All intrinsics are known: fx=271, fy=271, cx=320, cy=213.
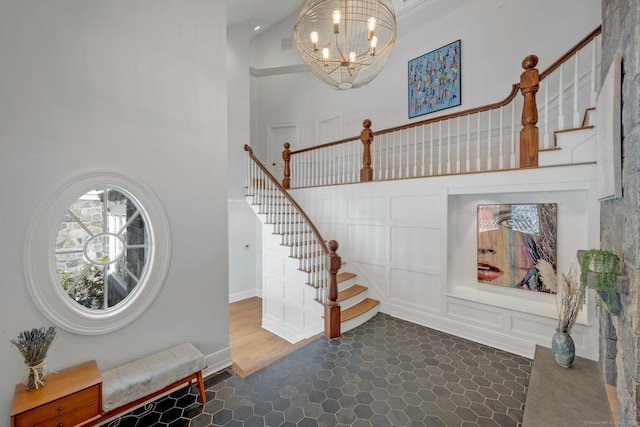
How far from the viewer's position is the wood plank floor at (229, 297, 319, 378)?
166 inches

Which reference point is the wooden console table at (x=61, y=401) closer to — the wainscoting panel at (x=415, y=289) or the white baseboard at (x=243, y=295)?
the wainscoting panel at (x=415, y=289)

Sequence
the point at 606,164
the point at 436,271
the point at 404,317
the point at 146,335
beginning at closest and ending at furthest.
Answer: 1. the point at 606,164
2. the point at 146,335
3. the point at 436,271
4. the point at 404,317

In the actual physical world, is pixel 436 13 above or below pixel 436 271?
above

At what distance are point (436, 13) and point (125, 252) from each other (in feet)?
19.6

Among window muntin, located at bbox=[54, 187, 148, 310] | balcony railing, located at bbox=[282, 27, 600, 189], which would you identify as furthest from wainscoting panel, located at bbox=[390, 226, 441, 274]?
window muntin, located at bbox=[54, 187, 148, 310]

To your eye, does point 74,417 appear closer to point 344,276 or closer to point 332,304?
point 332,304

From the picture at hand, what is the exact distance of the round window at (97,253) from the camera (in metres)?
2.01

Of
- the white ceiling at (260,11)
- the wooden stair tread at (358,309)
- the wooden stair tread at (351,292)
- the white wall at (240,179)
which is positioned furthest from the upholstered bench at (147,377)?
the white ceiling at (260,11)

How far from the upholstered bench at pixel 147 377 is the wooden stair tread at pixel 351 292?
221cm

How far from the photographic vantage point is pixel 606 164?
1.88 m

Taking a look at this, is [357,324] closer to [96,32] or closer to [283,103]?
[96,32]

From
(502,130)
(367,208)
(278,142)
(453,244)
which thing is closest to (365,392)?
(453,244)

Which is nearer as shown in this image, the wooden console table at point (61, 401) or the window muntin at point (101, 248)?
the wooden console table at point (61, 401)

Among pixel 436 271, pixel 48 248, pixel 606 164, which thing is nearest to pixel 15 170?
pixel 48 248
